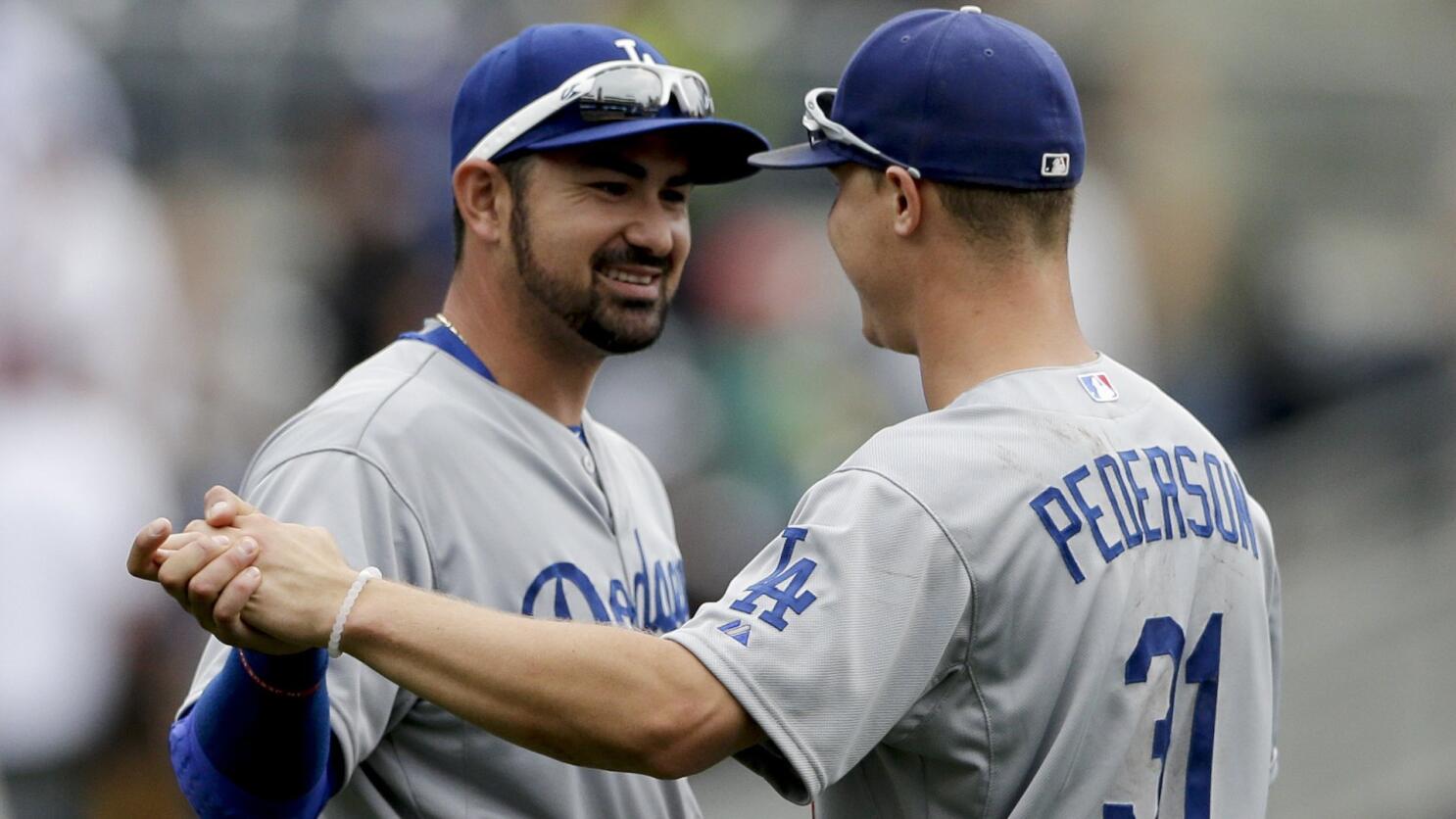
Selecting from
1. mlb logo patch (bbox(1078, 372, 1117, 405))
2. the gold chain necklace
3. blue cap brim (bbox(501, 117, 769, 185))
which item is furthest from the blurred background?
mlb logo patch (bbox(1078, 372, 1117, 405))

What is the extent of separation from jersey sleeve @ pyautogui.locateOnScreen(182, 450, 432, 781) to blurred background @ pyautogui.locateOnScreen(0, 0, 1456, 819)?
3.03m

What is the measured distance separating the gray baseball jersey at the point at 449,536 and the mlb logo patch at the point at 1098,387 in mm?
917

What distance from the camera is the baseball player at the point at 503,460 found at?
2830 mm

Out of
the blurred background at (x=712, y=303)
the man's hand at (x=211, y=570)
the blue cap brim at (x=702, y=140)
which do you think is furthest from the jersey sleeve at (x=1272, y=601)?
the blurred background at (x=712, y=303)

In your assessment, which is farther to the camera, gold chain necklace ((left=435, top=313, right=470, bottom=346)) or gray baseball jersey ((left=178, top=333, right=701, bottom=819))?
gold chain necklace ((left=435, top=313, right=470, bottom=346))

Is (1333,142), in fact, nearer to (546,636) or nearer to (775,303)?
(775,303)

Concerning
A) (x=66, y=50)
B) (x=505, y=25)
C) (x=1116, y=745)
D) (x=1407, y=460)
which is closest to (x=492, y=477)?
(x=1116, y=745)

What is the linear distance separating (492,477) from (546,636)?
0.74 metres

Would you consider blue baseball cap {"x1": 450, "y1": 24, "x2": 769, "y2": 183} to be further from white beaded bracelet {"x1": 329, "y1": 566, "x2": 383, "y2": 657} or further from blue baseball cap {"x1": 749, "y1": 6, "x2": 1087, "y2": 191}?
white beaded bracelet {"x1": 329, "y1": 566, "x2": 383, "y2": 657}

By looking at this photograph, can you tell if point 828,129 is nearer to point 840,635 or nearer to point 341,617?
point 840,635

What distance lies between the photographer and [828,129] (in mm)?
2916

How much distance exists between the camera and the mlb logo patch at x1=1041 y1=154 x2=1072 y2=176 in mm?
2803

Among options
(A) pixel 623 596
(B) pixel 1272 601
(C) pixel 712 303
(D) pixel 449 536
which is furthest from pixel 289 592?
(C) pixel 712 303

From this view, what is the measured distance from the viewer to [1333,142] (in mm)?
9406
